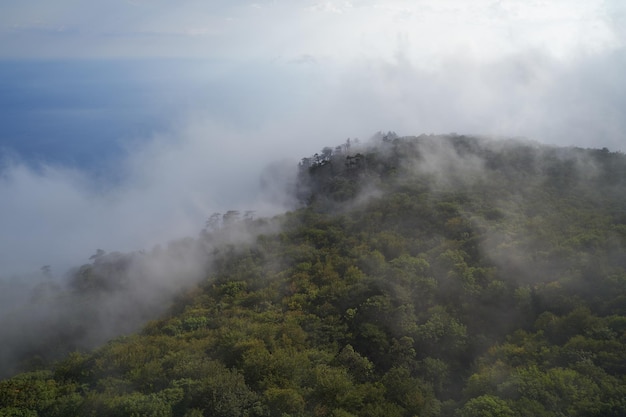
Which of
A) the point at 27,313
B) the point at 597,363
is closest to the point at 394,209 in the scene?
the point at 597,363

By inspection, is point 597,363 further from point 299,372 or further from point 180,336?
point 180,336

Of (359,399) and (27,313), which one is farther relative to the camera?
(27,313)

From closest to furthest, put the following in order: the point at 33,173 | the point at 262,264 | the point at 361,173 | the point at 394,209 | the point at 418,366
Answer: the point at 418,366, the point at 262,264, the point at 394,209, the point at 361,173, the point at 33,173

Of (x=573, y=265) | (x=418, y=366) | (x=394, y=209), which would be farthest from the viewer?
(x=394, y=209)

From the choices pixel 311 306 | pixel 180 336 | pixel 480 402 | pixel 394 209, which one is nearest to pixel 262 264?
pixel 311 306

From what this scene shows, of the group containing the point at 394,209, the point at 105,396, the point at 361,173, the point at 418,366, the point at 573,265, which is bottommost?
the point at 418,366

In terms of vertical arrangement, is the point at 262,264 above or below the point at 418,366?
above

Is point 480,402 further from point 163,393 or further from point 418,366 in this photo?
point 163,393
